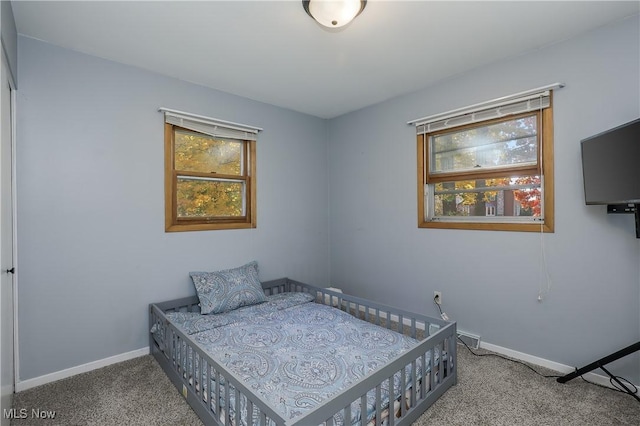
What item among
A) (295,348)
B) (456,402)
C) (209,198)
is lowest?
(456,402)

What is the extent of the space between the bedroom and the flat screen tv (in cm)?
23

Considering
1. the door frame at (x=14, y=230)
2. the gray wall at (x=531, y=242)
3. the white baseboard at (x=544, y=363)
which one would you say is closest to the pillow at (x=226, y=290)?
the door frame at (x=14, y=230)

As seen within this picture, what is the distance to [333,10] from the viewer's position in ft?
5.55

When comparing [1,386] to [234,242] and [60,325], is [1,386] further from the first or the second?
[234,242]

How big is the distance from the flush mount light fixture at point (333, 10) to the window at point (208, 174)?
155 centimetres

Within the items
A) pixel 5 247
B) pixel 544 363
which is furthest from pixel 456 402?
pixel 5 247

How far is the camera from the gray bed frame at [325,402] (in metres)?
1.32

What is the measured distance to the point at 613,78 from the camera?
2014 mm

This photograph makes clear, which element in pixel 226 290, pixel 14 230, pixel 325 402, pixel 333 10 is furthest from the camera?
pixel 226 290

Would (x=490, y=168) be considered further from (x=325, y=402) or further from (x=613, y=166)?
(x=325, y=402)

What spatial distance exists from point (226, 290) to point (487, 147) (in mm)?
2656

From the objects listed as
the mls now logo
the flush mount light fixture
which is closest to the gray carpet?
the mls now logo

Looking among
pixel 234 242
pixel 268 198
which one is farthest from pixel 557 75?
pixel 234 242

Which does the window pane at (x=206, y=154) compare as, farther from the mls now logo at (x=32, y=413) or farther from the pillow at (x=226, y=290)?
the mls now logo at (x=32, y=413)
